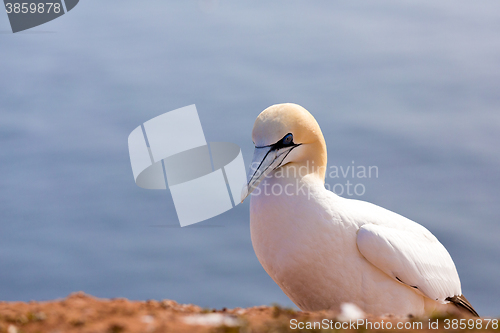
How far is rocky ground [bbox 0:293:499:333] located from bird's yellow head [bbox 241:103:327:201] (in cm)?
140

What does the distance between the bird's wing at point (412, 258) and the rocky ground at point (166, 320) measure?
1134 millimetres

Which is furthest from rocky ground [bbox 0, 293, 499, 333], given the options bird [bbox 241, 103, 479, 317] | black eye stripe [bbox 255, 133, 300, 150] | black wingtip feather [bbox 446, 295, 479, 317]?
black wingtip feather [bbox 446, 295, 479, 317]

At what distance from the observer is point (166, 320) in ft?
10.1

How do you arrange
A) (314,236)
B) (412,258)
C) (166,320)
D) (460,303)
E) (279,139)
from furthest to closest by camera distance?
(460,303)
(412,258)
(279,139)
(314,236)
(166,320)

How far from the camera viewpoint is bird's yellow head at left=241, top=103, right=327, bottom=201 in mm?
4672

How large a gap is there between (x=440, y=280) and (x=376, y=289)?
2.51 ft

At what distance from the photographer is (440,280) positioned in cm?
510

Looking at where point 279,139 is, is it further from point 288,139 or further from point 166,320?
point 166,320

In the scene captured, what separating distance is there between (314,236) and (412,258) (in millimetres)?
1007

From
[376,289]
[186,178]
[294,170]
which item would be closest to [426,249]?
[376,289]

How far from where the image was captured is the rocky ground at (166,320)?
9.73 feet

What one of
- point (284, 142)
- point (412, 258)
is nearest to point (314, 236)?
point (284, 142)

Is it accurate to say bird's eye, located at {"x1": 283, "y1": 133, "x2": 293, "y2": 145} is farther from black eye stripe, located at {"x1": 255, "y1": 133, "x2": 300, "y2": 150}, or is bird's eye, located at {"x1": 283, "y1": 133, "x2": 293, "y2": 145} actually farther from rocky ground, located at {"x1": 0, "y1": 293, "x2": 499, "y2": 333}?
rocky ground, located at {"x1": 0, "y1": 293, "x2": 499, "y2": 333}

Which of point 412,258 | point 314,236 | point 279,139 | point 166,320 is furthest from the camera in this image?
point 412,258
